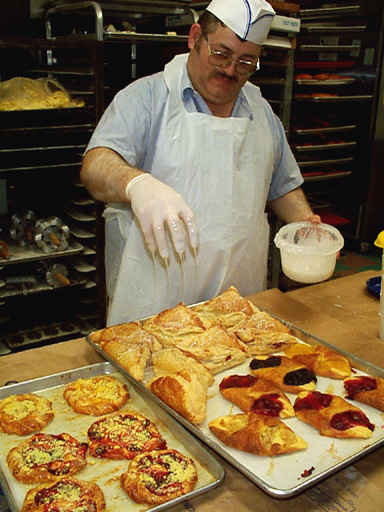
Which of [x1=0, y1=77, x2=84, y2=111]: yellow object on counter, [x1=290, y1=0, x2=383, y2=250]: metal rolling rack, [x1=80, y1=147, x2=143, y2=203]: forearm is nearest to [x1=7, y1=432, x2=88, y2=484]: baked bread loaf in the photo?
[x1=80, y1=147, x2=143, y2=203]: forearm

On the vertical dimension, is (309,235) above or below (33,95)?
below

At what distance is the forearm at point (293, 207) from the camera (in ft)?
7.80

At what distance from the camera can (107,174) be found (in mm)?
1828

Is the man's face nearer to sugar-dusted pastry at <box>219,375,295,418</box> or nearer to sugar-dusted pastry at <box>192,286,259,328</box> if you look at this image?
sugar-dusted pastry at <box>192,286,259,328</box>

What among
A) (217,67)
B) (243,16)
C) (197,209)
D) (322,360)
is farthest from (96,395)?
(243,16)

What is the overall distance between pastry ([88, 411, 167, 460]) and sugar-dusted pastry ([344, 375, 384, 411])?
501 millimetres

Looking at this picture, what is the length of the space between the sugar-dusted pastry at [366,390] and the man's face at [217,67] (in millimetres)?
1183

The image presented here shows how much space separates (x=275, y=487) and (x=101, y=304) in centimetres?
234

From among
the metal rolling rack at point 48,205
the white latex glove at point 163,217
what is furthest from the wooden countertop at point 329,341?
the metal rolling rack at point 48,205

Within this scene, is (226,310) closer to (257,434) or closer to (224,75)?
(257,434)

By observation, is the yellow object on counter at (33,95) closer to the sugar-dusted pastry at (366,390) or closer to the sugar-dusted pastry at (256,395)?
the sugar-dusted pastry at (256,395)

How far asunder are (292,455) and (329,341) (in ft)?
1.98

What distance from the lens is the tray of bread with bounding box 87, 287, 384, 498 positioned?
113cm

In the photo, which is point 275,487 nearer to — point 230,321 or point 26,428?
point 26,428
